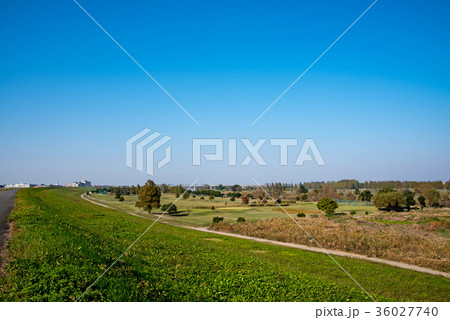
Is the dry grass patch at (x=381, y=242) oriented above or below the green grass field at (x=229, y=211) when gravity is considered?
above

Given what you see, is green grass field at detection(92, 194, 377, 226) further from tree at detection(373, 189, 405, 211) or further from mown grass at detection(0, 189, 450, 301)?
mown grass at detection(0, 189, 450, 301)

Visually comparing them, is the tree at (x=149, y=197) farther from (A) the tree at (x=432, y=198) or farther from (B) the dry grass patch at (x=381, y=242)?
(A) the tree at (x=432, y=198)

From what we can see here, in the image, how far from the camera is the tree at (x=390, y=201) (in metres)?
56.3

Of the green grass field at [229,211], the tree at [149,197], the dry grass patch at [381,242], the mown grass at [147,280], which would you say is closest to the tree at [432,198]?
the green grass field at [229,211]

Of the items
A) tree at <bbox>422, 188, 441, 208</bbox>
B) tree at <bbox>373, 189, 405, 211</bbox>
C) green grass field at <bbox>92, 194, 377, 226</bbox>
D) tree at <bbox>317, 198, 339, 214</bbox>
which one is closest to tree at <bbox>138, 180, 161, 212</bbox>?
green grass field at <bbox>92, 194, 377, 226</bbox>

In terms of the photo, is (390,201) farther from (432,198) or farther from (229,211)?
(229,211)

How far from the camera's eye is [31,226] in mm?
12453

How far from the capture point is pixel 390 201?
2227 inches

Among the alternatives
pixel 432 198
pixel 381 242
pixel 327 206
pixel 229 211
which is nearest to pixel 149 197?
pixel 229 211

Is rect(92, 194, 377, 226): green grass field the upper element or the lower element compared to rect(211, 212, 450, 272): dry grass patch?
lower

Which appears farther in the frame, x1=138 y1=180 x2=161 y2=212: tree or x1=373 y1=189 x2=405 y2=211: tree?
x1=373 y1=189 x2=405 y2=211: tree

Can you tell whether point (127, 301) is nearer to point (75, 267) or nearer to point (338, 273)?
point (75, 267)

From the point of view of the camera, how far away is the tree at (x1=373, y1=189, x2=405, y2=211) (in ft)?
185

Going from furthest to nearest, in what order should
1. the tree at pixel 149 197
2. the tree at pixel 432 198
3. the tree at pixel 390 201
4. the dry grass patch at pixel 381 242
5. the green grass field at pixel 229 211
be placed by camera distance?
the tree at pixel 432 198 < the tree at pixel 390 201 < the tree at pixel 149 197 < the green grass field at pixel 229 211 < the dry grass patch at pixel 381 242
